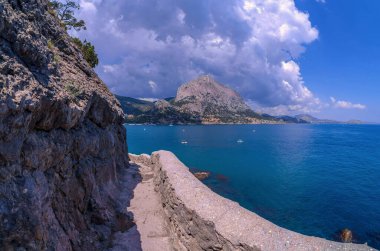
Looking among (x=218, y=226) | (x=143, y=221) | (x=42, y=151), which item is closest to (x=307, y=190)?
(x=143, y=221)

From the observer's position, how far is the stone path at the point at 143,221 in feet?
45.9

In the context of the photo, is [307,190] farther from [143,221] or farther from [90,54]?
[90,54]

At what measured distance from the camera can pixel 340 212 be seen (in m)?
29.8

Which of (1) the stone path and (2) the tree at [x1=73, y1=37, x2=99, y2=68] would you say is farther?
(2) the tree at [x1=73, y1=37, x2=99, y2=68]

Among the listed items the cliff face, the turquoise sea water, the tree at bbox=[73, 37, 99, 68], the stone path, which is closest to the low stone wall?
the stone path

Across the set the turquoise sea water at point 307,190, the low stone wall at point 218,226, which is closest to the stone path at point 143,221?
the low stone wall at point 218,226

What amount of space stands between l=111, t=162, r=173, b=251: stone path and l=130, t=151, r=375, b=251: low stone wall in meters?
0.83

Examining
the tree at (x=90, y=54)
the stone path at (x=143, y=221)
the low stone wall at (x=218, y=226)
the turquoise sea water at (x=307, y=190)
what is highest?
the tree at (x=90, y=54)

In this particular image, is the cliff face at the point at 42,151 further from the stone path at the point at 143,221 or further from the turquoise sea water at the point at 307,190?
the turquoise sea water at the point at 307,190

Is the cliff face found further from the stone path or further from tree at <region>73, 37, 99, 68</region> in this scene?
tree at <region>73, 37, 99, 68</region>

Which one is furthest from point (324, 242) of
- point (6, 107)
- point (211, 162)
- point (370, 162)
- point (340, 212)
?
point (370, 162)

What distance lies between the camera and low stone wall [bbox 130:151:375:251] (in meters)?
10.2

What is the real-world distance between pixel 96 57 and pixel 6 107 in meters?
28.9

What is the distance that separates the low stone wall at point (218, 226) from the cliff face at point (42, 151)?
385 centimetres
